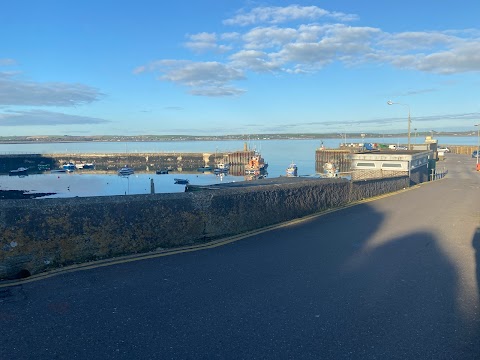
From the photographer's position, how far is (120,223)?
9.51 m

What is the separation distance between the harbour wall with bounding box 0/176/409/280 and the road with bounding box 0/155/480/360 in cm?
66

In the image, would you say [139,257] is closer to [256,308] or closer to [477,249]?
[256,308]

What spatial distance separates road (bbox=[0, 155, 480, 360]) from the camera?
524 centimetres

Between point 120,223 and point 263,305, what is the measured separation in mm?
4627

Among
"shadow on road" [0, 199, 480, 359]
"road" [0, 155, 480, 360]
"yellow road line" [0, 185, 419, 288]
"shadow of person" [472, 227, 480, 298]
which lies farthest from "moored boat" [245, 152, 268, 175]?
"shadow on road" [0, 199, 480, 359]

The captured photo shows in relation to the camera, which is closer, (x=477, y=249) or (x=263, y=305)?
(x=263, y=305)

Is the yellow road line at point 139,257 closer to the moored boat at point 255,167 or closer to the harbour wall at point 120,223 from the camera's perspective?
the harbour wall at point 120,223

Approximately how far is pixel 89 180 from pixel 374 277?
8294cm

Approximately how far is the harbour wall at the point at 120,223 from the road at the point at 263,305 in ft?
2.17

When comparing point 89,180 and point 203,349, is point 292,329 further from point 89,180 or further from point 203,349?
point 89,180

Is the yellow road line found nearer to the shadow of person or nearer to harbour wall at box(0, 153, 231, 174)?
the shadow of person

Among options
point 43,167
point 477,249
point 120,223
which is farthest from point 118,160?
point 477,249

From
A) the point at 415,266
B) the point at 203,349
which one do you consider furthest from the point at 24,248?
the point at 415,266

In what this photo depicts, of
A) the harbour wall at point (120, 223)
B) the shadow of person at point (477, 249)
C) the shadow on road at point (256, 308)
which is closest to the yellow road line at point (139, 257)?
the harbour wall at point (120, 223)
